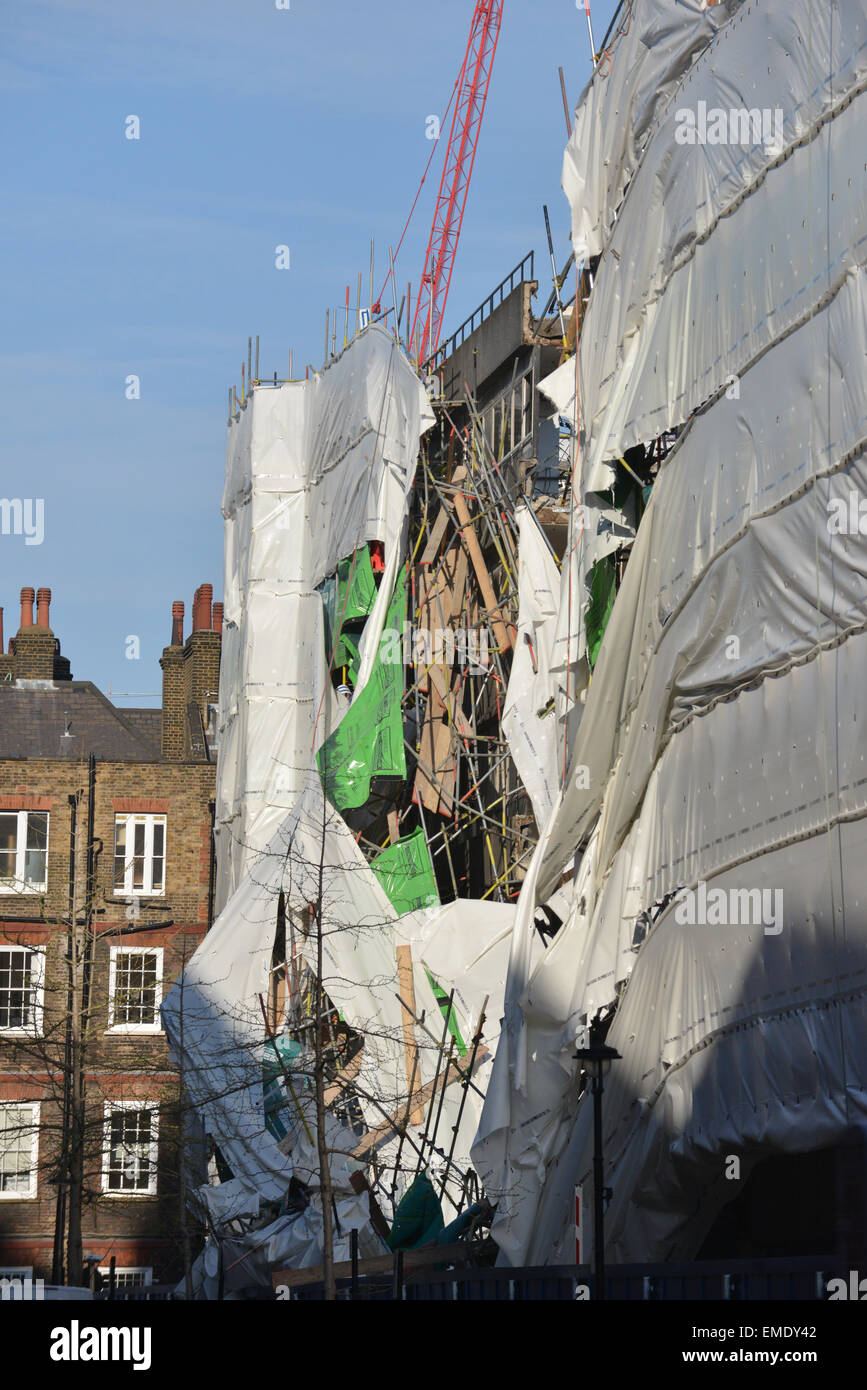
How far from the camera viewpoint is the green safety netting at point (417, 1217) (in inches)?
922

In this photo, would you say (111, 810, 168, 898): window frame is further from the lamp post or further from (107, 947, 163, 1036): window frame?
the lamp post

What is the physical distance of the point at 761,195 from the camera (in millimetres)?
17906

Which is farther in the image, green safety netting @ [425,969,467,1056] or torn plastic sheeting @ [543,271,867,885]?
green safety netting @ [425,969,467,1056]

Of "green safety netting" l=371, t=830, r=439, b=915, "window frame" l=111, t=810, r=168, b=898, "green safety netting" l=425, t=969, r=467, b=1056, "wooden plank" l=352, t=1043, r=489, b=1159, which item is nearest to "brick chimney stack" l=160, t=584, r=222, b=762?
"window frame" l=111, t=810, r=168, b=898

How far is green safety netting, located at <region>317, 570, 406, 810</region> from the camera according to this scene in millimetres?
30297

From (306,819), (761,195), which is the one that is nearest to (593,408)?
(761,195)

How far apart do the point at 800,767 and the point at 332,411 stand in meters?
21.8

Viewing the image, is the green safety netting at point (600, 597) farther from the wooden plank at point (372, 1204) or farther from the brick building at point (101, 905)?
the brick building at point (101, 905)

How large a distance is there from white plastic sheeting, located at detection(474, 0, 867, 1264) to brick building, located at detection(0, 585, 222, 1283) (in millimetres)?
18819

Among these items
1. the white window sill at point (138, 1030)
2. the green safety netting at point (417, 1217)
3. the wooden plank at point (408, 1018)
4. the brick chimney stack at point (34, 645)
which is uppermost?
the brick chimney stack at point (34, 645)

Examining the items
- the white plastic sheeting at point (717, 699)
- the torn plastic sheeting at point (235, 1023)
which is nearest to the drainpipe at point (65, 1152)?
the torn plastic sheeting at point (235, 1023)

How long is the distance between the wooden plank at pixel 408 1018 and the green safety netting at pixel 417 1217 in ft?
7.81
